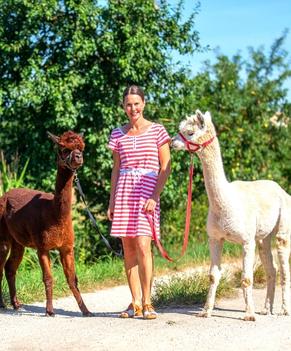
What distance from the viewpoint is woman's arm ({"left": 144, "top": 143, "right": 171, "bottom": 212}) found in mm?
7242

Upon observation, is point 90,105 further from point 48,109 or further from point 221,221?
point 221,221

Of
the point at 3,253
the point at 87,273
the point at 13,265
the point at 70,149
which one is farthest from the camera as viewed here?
the point at 87,273

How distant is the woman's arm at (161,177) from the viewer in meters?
7.24

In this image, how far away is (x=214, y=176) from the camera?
286 inches

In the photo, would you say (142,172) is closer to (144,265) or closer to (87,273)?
(144,265)

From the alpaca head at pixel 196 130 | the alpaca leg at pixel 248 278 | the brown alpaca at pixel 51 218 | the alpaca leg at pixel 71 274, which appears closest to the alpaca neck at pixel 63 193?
the brown alpaca at pixel 51 218

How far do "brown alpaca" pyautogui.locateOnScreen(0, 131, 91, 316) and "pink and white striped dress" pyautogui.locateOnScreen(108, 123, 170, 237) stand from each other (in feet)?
1.55

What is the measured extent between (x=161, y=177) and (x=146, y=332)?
59.1 inches

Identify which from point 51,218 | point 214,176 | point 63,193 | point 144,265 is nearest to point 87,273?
point 51,218

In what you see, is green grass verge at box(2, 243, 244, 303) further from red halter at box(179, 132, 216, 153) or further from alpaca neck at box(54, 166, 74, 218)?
red halter at box(179, 132, 216, 153)

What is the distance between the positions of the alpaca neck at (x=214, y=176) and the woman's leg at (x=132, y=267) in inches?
34.7

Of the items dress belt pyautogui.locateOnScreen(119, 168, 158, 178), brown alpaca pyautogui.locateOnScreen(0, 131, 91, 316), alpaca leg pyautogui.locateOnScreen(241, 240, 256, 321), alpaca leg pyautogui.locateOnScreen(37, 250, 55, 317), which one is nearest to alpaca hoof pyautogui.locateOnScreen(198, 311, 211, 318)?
alpaca leg pyautogui.locateOnScreen(241, 240, 256, 321)

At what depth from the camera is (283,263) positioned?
7879 millimetres

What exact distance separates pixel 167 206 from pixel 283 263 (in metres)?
5.99
